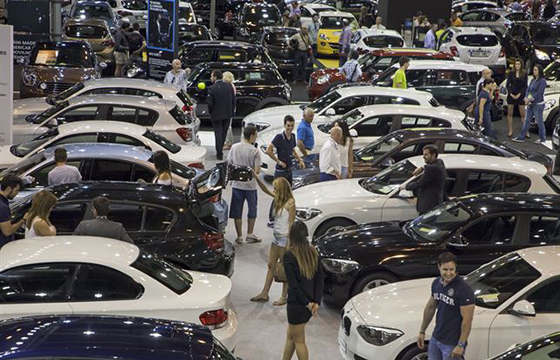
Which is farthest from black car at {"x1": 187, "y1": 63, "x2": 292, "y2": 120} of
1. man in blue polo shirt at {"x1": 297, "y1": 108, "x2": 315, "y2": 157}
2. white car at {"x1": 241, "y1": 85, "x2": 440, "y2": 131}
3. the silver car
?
the silver car

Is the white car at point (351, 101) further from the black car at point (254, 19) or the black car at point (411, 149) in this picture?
the black car at point (254, 19)

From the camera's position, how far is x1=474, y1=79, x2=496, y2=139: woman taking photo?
19.6 meters

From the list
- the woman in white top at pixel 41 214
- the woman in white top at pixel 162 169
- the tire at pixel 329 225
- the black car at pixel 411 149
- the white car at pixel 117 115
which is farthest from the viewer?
the white car at pixel 117 115

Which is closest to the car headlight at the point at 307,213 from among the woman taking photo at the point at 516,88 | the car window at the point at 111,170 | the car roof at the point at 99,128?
the car window at the point at 111,170

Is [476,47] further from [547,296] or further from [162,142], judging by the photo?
[547,296]

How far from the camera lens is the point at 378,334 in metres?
8.91

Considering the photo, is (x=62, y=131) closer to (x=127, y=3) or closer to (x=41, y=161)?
(x=41, y=161)

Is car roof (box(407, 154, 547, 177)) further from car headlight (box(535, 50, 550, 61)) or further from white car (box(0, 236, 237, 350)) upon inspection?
car headlight (box(535, 50, 550, 61))

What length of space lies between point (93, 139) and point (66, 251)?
585cm

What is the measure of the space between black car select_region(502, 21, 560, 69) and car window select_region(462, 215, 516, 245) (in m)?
17.3

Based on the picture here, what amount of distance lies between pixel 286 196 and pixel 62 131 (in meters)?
4.92

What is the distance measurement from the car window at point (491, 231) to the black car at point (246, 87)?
11.1 metres

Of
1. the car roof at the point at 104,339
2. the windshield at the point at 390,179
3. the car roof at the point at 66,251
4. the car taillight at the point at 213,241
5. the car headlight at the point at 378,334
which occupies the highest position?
the car roof at the point at 104,339

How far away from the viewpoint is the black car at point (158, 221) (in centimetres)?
1056
